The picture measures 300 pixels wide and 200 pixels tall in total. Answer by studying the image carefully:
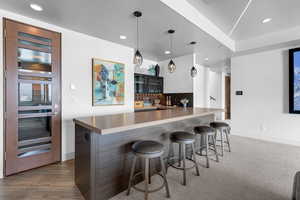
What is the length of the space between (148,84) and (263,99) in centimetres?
365

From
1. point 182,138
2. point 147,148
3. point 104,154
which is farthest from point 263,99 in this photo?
point 104,154

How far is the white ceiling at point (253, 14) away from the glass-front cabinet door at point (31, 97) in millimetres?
2880

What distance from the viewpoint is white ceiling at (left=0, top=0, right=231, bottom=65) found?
213 centimetres

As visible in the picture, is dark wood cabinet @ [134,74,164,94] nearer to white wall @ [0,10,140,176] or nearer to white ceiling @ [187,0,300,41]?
white wall @ [0,10,140,176]

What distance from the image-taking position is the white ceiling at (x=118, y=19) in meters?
2.13

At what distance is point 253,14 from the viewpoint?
279cm

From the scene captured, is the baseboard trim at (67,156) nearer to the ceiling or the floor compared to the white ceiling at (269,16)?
nearer to the floor

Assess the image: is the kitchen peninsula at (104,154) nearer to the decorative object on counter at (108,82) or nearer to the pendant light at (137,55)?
the pendant light at (137,55)

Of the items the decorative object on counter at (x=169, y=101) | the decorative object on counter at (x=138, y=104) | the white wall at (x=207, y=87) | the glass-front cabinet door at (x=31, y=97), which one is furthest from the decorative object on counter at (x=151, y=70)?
the glass-front cabinet door at (x=31, y=97)

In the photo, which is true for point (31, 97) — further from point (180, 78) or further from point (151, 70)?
point (180, 78)

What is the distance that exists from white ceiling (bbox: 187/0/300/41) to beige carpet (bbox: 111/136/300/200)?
2.96 meters

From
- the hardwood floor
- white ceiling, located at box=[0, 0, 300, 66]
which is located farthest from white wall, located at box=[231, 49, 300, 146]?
the hardwood floor

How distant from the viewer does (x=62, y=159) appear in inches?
114

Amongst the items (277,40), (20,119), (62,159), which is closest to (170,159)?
(62,159)
